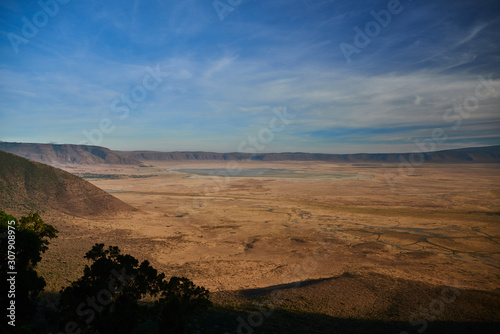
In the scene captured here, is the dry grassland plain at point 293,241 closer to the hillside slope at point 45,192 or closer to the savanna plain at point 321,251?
the savanna plain at point 321,251

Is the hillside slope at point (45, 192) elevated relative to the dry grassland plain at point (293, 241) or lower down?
elevated

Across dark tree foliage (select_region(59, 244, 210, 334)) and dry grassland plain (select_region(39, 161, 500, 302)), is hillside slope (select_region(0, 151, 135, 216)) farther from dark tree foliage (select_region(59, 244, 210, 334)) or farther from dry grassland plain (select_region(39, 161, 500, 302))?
dark tree foliage (select_region(59, 244, 210, 334))

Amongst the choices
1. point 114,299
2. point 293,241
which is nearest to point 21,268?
point 114,299

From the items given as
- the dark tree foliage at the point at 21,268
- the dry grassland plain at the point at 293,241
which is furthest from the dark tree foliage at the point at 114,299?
the dry grassland plain at the point at 293,241

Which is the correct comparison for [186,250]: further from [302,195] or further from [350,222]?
[302,195]

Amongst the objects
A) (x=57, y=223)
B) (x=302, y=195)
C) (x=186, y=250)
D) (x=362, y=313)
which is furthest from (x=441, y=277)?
(x=302, y=195)

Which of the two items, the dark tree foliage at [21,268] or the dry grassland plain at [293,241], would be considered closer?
the dark tree foliage at [21,268]

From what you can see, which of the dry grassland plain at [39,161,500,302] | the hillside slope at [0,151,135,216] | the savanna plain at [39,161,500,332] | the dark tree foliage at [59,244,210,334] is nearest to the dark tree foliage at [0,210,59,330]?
the dark tree foliage at [59,244,210,334]

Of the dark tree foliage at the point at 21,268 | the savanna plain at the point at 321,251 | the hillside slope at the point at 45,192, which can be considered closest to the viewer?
the dark tree foliage at the point at 21,268

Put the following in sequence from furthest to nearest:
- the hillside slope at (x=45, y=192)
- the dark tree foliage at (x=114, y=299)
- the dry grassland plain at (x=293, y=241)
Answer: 1. the hillside slope at (x=45, y=192)
2. the dry grassland plain at (x=293, y=241)
3. the dark tree foliage at (x=114, y=299)
